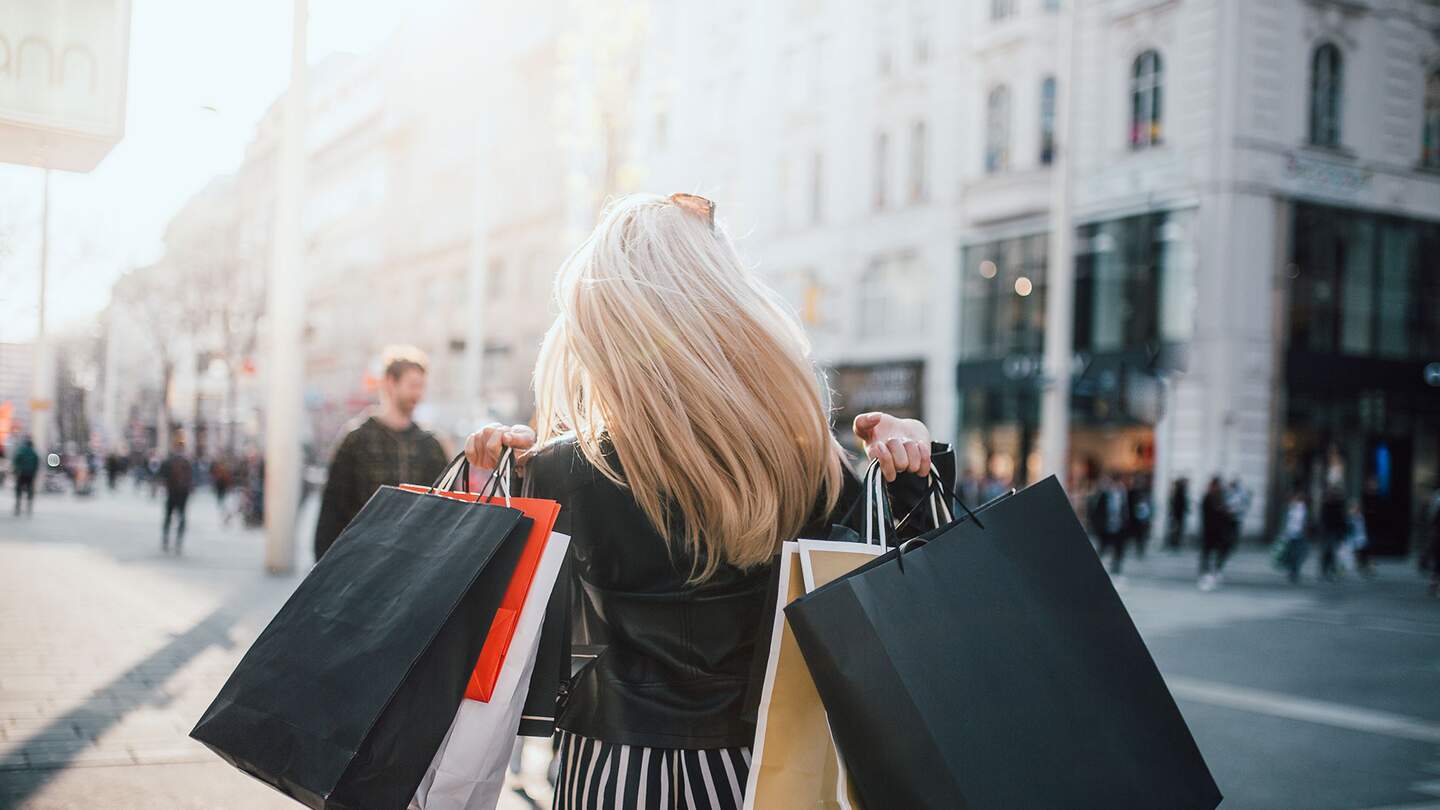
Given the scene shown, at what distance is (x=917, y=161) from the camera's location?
30609 millimetres

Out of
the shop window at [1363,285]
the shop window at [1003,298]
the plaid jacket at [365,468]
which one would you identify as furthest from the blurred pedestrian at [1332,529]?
the plaid jacket at [365,468]

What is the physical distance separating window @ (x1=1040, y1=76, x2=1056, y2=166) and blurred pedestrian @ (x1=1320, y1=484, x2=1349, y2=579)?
1075 centimetres

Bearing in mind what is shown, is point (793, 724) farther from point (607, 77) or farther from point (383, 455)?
point (607, 77)

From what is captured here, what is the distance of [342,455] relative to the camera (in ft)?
18.6

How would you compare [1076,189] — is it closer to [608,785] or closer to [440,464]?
[440,464]

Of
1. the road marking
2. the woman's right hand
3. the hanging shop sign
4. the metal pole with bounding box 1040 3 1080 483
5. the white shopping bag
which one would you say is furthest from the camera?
the metal pole with bounding box 1040 3 1080 483

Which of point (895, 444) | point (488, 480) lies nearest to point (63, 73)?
point (488, 480)

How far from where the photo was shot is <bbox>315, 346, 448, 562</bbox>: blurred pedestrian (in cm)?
558

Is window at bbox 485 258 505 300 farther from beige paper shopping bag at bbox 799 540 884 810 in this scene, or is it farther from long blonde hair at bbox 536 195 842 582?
beige paper shopping bag at bbox 799 540 884 810

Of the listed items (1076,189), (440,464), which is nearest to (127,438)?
(1076,189)

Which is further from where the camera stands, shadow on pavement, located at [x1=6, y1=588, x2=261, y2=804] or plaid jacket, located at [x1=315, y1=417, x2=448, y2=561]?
plaid jacket, located at [x1=315, y1=417, x2=448, y2=561]

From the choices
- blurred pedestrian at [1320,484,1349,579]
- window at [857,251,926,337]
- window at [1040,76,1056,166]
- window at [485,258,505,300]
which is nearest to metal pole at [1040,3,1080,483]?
blurred pedestrian at [1320,484,1349,579]

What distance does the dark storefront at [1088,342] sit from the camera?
23969 millimetres

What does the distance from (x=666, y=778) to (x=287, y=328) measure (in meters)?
12.9
